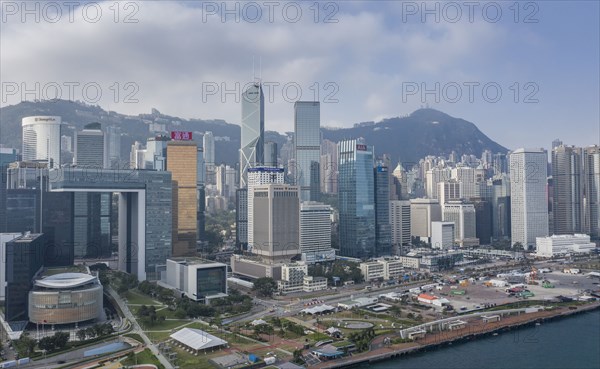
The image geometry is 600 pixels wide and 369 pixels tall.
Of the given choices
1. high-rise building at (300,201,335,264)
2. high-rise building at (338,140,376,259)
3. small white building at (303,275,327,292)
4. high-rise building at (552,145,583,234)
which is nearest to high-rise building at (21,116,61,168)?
high-rise building at (300,201,335,264)

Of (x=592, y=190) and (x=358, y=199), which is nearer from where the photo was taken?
(x=358, y=199)

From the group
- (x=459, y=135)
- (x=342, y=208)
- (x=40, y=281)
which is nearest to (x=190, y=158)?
(x=342, y=208)

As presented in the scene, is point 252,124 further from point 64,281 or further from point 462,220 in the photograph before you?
point 64,281

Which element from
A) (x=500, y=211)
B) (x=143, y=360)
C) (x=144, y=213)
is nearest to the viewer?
(x=143, y=360)

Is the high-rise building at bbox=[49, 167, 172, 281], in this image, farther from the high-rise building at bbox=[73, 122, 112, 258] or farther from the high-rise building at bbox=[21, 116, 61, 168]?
the high-rise building at bbox=[21, 116, 61, 168]

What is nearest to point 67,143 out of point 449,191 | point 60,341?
point 449,191

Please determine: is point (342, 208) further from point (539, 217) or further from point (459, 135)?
point (459, 135)
